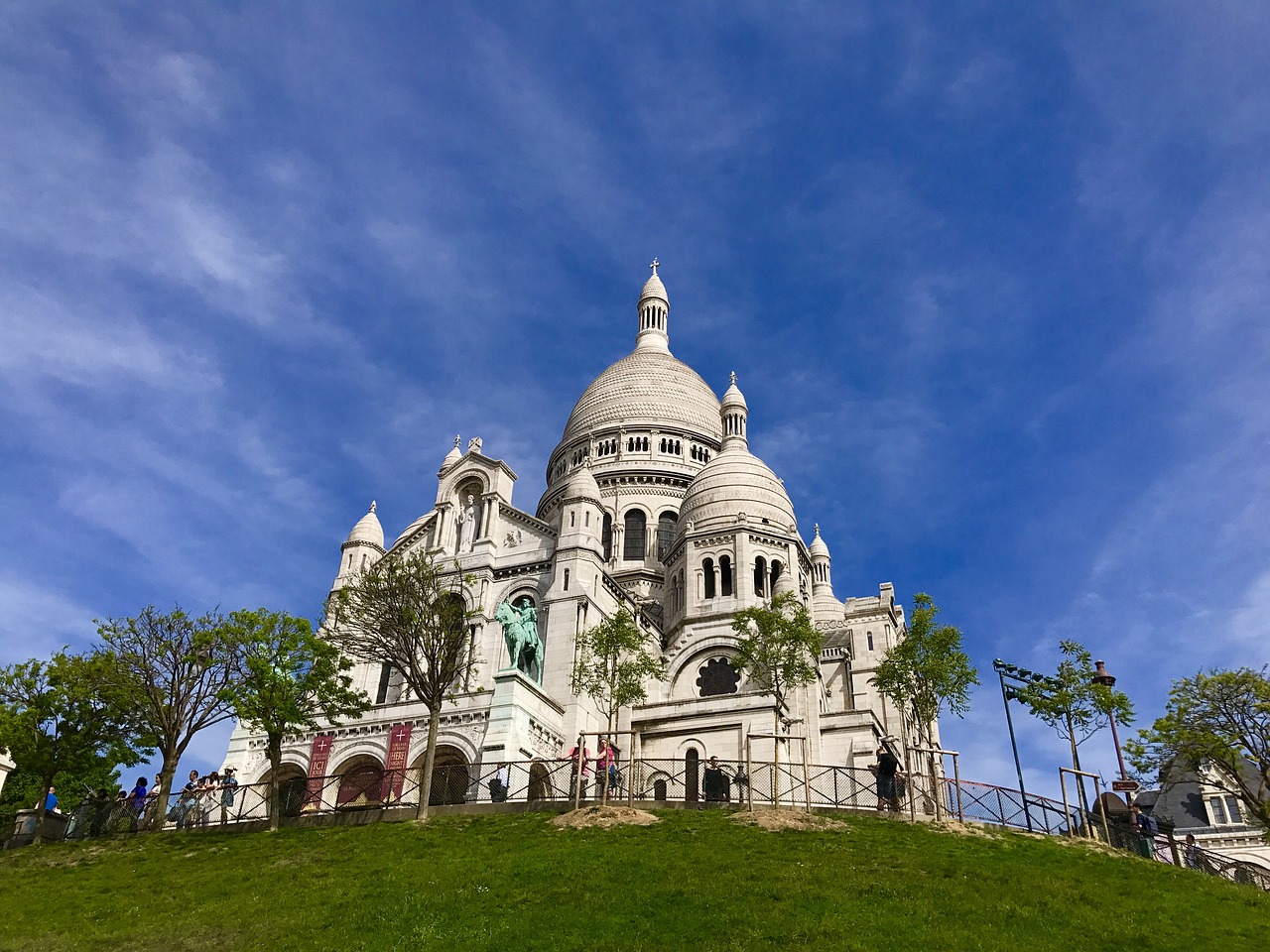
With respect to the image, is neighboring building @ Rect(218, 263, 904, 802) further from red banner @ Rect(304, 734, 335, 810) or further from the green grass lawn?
the green grass lawn

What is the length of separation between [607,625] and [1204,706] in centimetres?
2032

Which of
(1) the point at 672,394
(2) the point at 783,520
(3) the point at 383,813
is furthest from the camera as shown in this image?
(1) the point at 672,394

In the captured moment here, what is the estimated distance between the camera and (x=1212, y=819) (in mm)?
47875

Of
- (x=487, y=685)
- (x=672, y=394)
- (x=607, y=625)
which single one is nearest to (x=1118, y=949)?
(x=607, y=625)

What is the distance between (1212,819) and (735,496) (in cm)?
2659

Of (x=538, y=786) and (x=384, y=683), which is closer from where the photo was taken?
(x=538, y=786)

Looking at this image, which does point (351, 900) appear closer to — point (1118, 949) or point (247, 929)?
point (247, 929)

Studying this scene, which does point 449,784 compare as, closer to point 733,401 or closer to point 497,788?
point 497,788

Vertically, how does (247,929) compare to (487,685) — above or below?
below

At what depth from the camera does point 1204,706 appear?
33.8m

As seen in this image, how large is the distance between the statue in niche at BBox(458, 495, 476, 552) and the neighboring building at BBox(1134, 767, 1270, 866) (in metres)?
32.0

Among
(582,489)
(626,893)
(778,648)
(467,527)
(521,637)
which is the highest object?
(582,489)

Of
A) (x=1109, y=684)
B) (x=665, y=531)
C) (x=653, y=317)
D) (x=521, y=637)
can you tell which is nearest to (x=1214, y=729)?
(x=1109, y=684)

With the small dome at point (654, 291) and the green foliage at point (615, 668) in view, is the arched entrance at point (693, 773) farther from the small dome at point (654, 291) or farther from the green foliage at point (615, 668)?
the small dome at point (654, 291)
